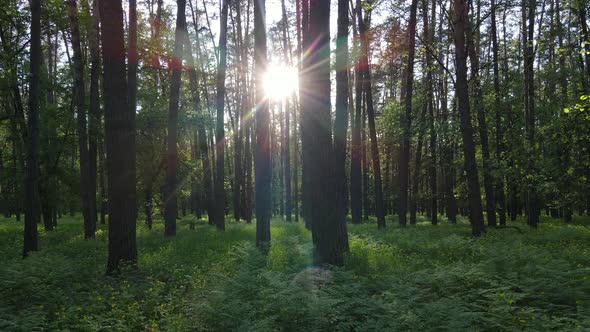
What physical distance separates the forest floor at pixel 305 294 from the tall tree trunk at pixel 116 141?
786mm

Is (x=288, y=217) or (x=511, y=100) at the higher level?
(x=511, y=100)

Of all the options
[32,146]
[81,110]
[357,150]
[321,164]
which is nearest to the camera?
[321,164]

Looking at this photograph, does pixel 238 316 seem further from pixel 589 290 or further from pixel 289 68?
pixel 289 68

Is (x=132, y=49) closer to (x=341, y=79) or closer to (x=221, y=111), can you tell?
(x=221, y=111)

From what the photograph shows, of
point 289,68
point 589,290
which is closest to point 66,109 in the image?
point 289,68

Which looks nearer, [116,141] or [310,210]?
[116,141]

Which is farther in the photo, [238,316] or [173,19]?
[173,19]

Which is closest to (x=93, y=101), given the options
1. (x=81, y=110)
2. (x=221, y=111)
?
(x=81, y=110)

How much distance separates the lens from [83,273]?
819cm

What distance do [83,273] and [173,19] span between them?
79.8 ft

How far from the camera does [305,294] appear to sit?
530 cm

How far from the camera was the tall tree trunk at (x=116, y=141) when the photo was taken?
Answer: 332 inches

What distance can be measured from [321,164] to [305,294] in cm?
346

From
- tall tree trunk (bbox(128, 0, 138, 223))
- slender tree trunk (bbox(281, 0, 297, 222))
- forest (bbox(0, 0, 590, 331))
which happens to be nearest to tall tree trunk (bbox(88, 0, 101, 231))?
forest (bbox(0, 0, 590, 331))
